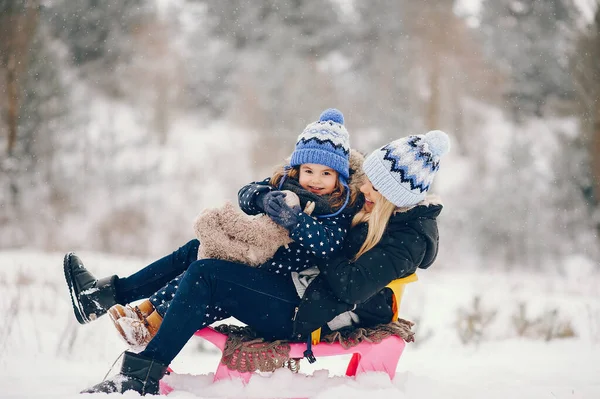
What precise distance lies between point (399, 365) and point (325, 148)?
74.2 inches

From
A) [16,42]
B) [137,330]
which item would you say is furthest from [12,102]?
[137,330]

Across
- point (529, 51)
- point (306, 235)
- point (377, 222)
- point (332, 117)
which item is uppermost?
point (529, 51)

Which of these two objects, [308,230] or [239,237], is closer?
[308,230]

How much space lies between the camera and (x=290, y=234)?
2248mm

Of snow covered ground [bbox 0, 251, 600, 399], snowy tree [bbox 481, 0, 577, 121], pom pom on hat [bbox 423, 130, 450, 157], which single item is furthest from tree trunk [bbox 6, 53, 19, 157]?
snowy tree [bbox 481, 0, 577, 121]

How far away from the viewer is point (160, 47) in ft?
59.8

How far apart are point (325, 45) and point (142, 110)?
24.7 ft

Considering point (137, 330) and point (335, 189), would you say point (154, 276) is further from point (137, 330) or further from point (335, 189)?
point (335, 189)

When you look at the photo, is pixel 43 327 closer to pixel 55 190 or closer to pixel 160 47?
pixel 55 190

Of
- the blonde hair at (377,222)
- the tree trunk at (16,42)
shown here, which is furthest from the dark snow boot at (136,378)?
the tree trunk at (16,42)

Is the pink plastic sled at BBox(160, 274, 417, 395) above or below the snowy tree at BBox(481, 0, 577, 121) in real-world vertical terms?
below

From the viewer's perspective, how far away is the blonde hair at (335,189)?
2529mm

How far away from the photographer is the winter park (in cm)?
229

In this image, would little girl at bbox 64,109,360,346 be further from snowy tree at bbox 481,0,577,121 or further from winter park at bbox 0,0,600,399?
snowy tree at bbox 481,0,577,121
